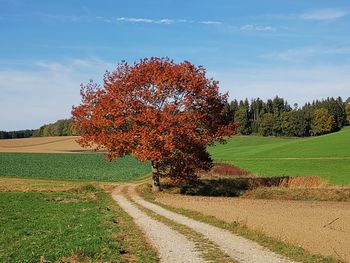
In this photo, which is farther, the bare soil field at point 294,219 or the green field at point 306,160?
the green field at point 306,160

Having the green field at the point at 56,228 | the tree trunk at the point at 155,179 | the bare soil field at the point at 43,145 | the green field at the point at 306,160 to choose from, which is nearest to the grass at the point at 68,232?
the green field at the point at 56,228

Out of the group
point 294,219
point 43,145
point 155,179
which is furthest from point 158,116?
point 43,145

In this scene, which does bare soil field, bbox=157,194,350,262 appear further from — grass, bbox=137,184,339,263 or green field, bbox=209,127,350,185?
green field, bbox=209,127,350,185

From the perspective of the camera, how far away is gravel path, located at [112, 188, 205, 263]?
1470cm

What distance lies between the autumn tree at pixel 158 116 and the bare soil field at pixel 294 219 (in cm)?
433

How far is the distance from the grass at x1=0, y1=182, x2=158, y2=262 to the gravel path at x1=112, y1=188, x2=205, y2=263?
0.43 m

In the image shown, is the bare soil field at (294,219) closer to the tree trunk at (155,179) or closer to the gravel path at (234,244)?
the gravel path at (234,244)

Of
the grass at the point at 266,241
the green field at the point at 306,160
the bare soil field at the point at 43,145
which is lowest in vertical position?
the green field at the point at 306,160

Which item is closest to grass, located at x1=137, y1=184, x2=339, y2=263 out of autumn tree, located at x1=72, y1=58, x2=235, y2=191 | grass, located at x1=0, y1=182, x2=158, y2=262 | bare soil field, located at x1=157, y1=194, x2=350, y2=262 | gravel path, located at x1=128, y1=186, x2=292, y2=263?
gravel path, located at x1=128, y1=186, x2=292, y2=263

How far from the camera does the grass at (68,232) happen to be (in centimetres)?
1520

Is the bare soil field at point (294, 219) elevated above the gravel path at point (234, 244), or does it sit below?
below

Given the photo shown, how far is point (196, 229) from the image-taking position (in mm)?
21000

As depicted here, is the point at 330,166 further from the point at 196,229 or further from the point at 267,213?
the point at 196,229

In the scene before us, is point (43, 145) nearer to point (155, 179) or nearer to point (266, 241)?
point (155, 179)
